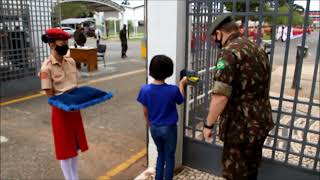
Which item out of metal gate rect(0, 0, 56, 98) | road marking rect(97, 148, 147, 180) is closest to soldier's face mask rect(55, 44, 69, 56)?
road marking rect(97, 148, 147, 180)

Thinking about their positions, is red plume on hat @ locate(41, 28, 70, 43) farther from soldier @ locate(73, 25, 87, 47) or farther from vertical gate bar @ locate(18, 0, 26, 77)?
soldier @ locate(73, 25, 87, 47)

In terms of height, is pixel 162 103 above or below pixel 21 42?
below

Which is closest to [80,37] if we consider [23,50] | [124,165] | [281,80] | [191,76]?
[23,50]

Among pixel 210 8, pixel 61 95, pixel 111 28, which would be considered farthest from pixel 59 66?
pixel 111 28

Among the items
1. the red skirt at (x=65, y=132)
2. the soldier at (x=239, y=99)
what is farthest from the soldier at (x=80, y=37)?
the soldier at (x=239, y=99)

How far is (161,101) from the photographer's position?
9.17ft

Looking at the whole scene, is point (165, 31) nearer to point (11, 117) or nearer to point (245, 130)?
point (245, 130)

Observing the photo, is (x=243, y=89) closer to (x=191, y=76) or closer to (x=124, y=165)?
(x=191, y=76)

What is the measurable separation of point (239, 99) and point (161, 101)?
0.71m

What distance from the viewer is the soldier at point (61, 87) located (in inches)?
112

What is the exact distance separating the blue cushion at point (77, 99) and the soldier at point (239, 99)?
112cm

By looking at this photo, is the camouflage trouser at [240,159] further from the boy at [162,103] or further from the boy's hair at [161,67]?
the boy's hair at [161,67]

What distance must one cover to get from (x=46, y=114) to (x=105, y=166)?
249 cm

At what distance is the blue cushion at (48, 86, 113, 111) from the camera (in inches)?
107
